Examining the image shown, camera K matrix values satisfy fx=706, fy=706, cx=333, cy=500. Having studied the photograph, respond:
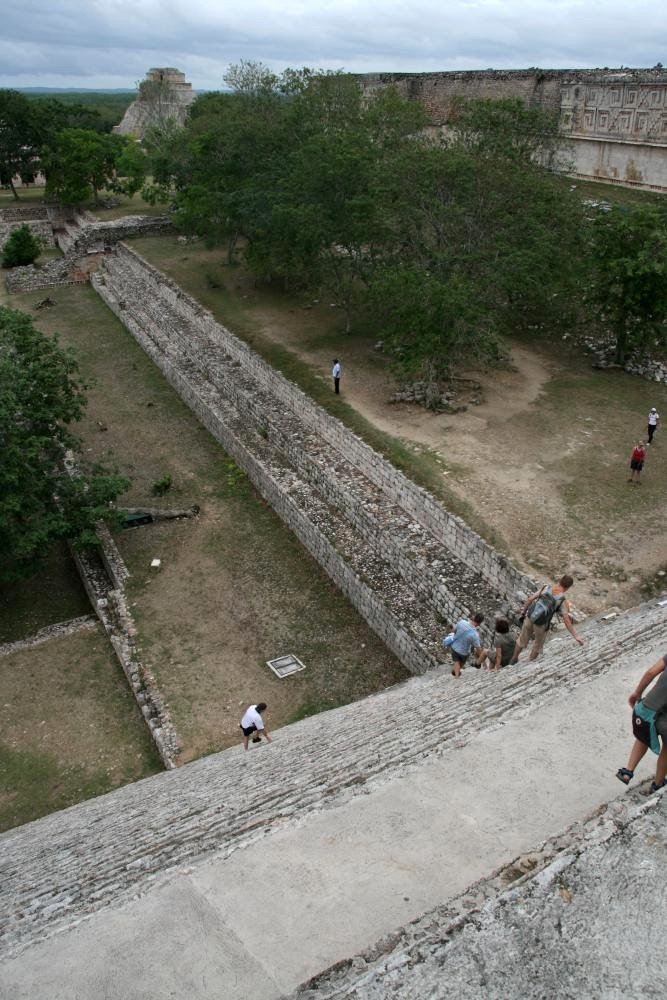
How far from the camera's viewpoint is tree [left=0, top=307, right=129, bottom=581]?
11227 millimetres

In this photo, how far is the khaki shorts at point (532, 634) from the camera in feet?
25.4

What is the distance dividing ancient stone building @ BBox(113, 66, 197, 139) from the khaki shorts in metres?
50.0

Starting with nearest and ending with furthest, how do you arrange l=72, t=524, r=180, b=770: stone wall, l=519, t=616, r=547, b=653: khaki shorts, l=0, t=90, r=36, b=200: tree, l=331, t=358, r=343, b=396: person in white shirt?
l=519, t=616, r=547, b=653: khaki shorts < l=72, t=524, r=180, b=770: stone wall < l=331, t=358, r=343, b=396: person in white shirt < l=0, t=90, r=36, b=200: tree

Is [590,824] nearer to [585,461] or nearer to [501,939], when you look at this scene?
[501,939]

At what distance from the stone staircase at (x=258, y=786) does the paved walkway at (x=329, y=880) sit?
0.21 metres

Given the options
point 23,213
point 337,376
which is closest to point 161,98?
point 23,213

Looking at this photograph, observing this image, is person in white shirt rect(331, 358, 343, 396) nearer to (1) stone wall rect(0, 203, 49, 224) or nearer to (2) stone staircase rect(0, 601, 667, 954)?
(2) stone staircase rect(0, 601, 667, 954)

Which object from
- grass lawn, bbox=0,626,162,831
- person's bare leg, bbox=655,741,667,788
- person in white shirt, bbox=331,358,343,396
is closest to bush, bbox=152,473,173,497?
grass lawn, bbox=0,626,162,831

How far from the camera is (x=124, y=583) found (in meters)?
12.5

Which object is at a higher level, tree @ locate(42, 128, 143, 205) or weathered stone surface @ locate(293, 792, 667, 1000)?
tree @ locate(42, 128, 143, 205)

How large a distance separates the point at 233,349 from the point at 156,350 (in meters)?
3.66

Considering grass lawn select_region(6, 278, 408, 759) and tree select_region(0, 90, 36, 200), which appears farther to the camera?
tree select_region(0, 90, 36, 200)

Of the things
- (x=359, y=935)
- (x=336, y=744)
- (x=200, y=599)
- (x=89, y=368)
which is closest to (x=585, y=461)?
(x=200, y=599)

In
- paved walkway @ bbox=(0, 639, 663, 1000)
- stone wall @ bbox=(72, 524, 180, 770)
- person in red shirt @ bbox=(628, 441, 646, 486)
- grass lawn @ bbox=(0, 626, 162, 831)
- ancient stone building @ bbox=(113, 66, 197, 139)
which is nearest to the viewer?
paved walkway @ bbox=(0, 639, 663, 1000)
